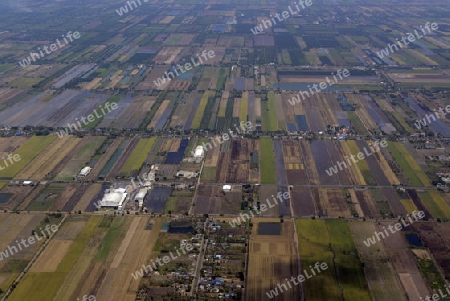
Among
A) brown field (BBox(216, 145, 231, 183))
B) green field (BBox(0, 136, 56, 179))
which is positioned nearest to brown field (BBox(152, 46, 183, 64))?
green field (BBox(0, 136, 56, 179))

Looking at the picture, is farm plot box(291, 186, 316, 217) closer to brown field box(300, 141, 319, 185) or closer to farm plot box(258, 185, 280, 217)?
farm plot box(258, 185, 280, 217)

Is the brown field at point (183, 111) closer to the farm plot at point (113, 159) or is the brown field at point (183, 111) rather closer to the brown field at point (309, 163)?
the farm plot at point (113, 159)

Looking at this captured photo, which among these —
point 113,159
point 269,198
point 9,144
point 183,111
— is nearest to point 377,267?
point 269,198

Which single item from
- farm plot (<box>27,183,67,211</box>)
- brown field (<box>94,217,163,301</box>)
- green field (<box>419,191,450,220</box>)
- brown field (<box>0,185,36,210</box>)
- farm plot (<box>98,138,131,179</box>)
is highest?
brown field (<box>0,185,36,210</box>)

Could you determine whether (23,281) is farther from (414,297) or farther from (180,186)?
(414,297)

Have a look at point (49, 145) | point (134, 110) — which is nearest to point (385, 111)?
point (134, 110)
